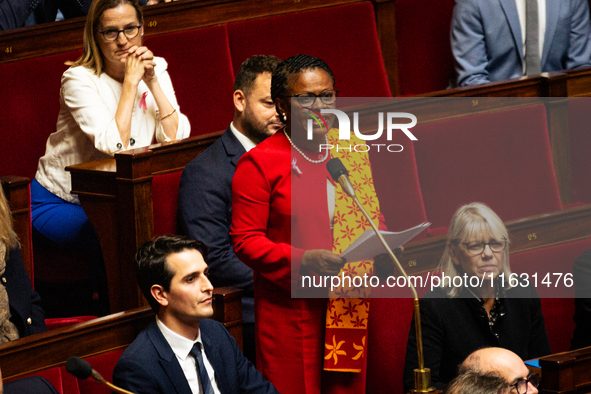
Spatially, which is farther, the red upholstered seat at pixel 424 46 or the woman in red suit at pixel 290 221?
the red upholstered seat at pixel 424 46

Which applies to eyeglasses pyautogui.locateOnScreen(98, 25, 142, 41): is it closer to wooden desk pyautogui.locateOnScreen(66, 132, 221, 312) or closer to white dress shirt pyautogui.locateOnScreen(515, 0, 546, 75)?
wooden desk pyautogui.locateOnScreen(66, 132, 221, 312)

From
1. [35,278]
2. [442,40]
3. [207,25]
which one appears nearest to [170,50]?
[207,25]

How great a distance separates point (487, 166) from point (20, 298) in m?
0.63

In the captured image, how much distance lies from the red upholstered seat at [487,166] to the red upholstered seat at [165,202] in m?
0.35

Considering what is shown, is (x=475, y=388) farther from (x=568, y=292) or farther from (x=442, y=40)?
(x=442, y=40)

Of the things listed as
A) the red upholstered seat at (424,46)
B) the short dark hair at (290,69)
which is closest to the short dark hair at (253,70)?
the short dark hair at (290,69)

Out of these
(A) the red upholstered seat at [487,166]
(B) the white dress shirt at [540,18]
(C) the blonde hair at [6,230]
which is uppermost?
(B) the white dress shirt at [540,18]

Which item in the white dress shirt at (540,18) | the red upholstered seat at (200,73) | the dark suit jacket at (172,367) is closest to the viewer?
the dark suit jacket at (172,367)

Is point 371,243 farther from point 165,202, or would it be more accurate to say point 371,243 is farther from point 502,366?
point 165,202

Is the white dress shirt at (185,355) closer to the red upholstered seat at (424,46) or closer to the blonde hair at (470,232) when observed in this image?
the blonde hair at (470,232)

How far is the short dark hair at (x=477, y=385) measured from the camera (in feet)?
1.92

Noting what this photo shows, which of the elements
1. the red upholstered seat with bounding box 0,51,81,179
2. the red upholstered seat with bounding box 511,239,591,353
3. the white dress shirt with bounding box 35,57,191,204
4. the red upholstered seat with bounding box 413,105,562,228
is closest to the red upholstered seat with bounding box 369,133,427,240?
the red upholstered seat with bounding box 413,105,562,228

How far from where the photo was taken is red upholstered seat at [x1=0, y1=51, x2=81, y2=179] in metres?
1.18

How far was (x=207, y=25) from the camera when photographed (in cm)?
135
